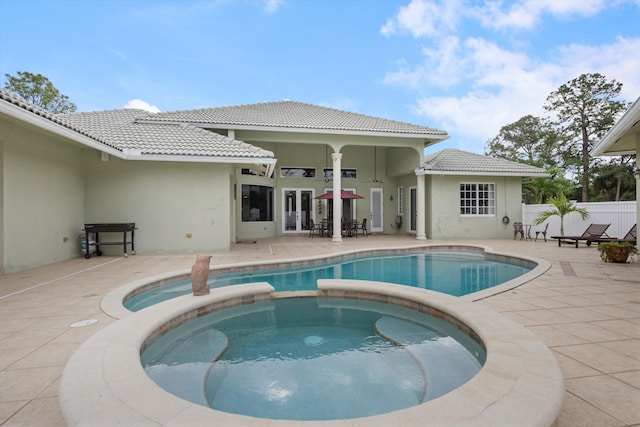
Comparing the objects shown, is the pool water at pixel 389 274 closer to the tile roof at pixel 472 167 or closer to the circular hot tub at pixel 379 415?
the circular hot tub at pixel 379 415

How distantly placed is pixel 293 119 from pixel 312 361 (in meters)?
11.2

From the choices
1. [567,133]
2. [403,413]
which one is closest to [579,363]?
[403,413]

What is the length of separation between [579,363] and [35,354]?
186 inches

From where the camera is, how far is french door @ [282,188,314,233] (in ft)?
53.2

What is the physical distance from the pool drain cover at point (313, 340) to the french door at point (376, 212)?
523 inches

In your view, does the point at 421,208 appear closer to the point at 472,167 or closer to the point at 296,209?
the point at 472,167

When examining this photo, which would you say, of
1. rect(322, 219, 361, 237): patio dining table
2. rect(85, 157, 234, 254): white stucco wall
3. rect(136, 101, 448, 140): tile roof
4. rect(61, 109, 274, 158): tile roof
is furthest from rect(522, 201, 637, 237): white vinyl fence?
rect(85, 157, 234, 254): white stucco wall

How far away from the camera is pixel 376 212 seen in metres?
17.3

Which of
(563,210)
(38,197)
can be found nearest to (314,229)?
(38,197)

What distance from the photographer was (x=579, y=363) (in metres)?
2.75

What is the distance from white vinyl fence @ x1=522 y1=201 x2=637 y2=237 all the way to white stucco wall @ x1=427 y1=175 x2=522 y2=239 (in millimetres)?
1265

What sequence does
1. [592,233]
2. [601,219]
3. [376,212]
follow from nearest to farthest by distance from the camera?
[592,233] → [601,219] → [376,212]

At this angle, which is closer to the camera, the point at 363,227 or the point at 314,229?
the point at 314,229

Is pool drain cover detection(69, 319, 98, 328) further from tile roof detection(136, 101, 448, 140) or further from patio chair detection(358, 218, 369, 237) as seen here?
patio chair detection(358, 218, 369, 237)
